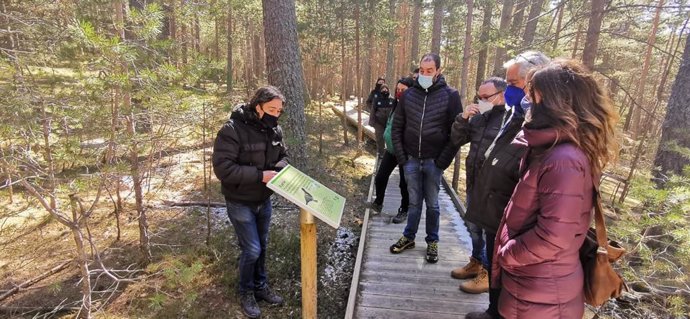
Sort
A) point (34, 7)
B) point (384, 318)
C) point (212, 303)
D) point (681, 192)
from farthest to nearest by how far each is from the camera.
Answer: point (34, 7)
point (212, 303)
point (384, 318)
point (681, 192)

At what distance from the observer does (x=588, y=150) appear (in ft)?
5.86

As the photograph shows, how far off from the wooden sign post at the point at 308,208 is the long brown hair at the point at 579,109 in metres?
1.38

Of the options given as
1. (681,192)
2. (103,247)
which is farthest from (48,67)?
(681,192)

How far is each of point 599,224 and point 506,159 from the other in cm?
73

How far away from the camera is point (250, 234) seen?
11.5 ft

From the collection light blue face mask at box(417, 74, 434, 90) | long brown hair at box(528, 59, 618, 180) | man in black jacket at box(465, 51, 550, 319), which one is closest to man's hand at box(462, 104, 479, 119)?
man in black jacket at box(465, 51, 550, 319)

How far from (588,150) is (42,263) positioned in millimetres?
6352

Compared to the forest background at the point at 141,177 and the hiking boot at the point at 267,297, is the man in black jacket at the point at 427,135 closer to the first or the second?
the forest background at the point at 141,177

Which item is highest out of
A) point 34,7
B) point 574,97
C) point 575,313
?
point 34,7

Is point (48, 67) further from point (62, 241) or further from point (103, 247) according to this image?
point (62, 241)

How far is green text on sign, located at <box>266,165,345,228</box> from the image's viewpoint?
2332 millimetres

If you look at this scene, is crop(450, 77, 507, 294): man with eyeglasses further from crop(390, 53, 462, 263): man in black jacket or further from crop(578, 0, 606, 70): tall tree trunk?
crop(578, 0, 606, 70): tall tree trunk

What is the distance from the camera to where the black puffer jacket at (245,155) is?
3156 mm

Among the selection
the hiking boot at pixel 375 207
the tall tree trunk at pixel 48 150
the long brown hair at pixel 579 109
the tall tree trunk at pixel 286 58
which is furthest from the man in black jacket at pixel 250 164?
the tall tree trunk at pixel 286 58
